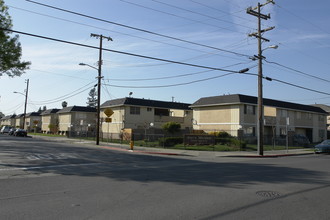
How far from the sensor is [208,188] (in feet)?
27.9

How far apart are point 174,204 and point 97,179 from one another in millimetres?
4092

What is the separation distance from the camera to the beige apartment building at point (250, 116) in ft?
126

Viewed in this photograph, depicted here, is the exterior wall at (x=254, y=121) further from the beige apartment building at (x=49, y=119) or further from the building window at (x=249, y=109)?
the beige apartment building at (x=49, y=119)

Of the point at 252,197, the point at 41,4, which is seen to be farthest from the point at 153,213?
the point at 41,4

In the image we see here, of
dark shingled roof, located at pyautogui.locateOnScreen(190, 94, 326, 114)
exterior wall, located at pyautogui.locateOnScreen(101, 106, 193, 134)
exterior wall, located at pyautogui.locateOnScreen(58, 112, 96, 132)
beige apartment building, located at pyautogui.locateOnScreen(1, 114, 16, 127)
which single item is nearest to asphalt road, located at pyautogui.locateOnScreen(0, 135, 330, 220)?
dark shingled roof, located at pyautogui.locateOnScreen(190, 94, 326, 114)

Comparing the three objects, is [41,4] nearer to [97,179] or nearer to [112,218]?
[97,179]

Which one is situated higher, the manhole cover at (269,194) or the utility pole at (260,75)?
the utility pole at (260,75)

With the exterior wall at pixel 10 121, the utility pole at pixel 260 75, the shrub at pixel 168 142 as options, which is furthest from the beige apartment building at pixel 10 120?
the utility pole at pixel 260 75

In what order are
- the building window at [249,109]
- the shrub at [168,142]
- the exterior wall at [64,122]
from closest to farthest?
the shrub at [168,142]
the building window at [249,109]
the exterior wall at [64,122]

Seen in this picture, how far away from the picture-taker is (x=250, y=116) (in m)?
39.3

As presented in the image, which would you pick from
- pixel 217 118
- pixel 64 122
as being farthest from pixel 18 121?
pixel 217 118

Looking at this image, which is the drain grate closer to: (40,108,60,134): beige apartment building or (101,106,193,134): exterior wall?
(101,106,193,134): exterior wall

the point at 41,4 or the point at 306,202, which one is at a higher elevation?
the point at 41,4

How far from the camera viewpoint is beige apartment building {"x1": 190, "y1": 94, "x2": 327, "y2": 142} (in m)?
38.4
